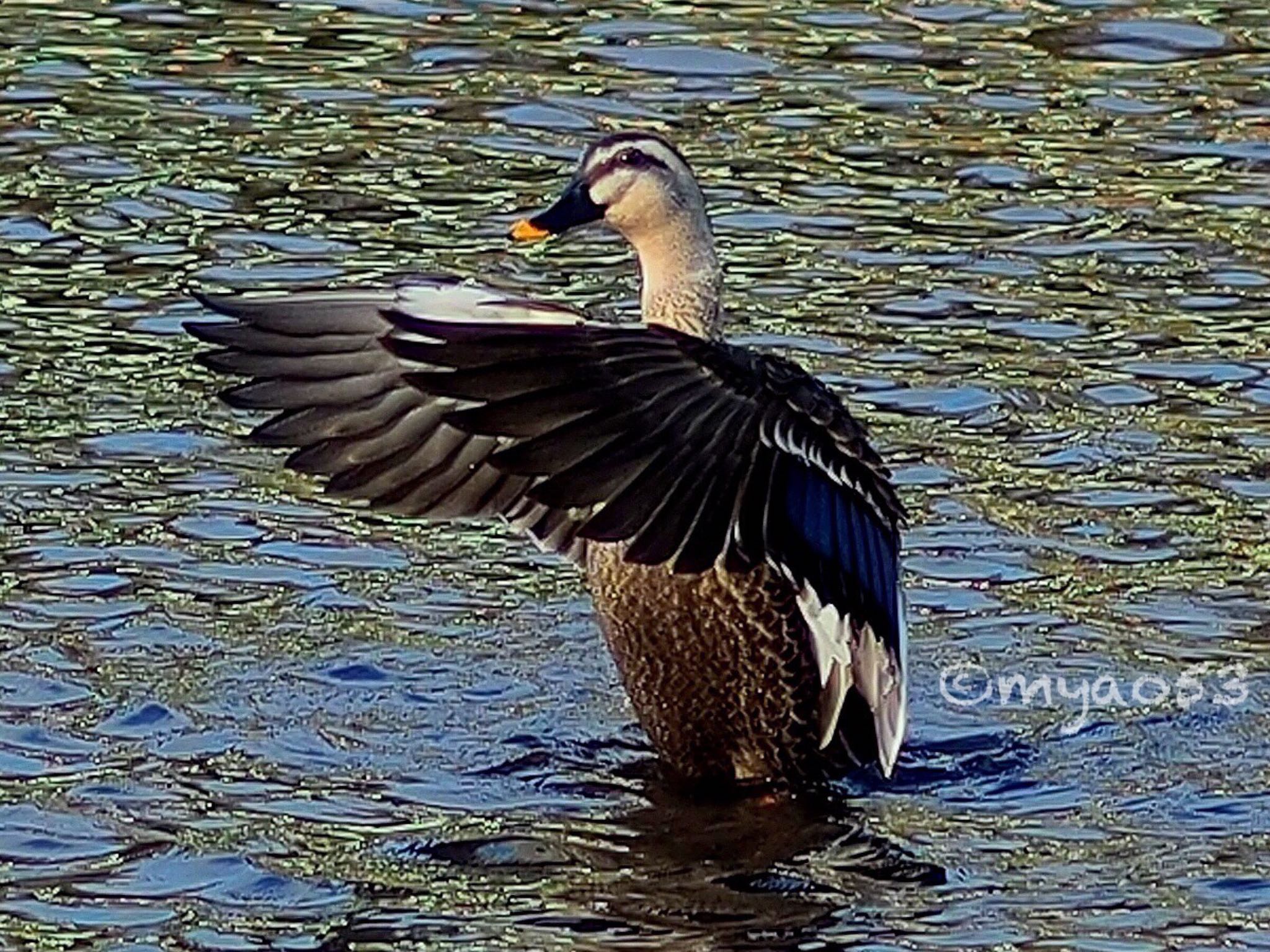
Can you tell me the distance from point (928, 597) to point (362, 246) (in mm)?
3530

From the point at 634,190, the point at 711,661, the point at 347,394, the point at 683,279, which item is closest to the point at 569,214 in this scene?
the point at 634,190

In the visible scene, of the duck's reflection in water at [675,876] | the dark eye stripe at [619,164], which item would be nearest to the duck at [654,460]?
the dark eye stripe at [619,164]

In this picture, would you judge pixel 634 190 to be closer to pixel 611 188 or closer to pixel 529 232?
pixel 611 188

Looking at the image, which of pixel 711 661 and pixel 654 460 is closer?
pixel 654 460

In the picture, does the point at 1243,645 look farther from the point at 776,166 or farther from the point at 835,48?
the point at 835,48

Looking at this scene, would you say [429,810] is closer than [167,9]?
Yes

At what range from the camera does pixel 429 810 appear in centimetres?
885

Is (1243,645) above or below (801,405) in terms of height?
below

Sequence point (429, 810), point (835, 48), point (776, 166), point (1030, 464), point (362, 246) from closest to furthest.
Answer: point (429, 810) < point (1030, 464) < point (362, 246) < point (776, 166) < point (835, 48)

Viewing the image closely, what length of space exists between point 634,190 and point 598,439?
168 centimetres

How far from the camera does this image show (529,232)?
31.7 ft

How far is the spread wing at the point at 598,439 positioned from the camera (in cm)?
790

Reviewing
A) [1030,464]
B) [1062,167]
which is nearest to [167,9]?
[1062,167]

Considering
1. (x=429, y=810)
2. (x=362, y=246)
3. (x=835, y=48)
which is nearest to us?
(x=429, y=810)
